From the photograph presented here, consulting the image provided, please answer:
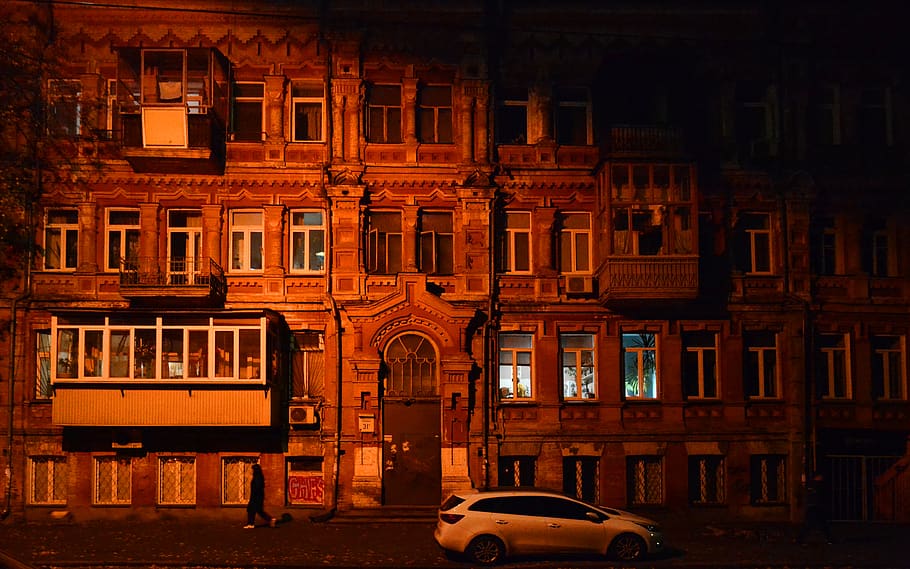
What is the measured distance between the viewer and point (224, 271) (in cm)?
2891

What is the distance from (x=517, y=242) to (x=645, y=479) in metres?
7.78

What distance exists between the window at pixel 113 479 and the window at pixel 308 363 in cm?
511

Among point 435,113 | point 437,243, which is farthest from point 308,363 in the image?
point 435,113

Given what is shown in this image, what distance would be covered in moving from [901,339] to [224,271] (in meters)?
19.9

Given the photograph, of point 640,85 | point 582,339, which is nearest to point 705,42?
point 640,85

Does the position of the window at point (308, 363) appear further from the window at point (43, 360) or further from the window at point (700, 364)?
the window at point (700, 364)

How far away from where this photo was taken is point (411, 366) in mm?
28734

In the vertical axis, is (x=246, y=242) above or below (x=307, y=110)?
below

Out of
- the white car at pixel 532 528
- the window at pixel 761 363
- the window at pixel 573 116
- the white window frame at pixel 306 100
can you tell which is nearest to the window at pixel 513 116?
the window at pixel 573 116

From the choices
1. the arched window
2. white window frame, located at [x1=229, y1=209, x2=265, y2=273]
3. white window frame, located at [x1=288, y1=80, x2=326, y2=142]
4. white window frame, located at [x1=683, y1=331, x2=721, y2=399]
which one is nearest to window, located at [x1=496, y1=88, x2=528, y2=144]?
white window frame, located at [x1=288, y1=80, x2=326, y2=142]

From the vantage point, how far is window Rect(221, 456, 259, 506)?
28188 millimetres

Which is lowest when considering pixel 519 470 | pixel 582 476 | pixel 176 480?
pixel 582 476

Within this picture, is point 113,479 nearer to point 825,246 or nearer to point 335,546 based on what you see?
point 335,546

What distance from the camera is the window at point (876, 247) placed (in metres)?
30.3
